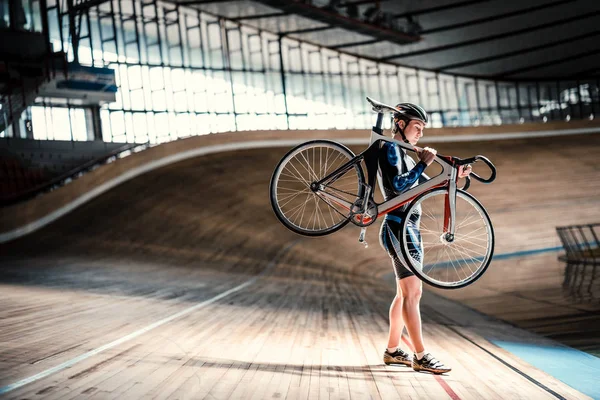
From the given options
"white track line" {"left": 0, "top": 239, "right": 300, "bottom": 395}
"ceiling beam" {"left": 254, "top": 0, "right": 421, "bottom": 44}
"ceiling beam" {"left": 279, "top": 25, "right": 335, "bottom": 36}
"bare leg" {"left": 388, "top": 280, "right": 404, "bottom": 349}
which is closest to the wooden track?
"white track line" {"left": 0, "top": 239, "right": 300, "bottom": 395}

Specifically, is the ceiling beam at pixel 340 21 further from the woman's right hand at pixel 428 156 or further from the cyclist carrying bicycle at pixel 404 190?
the woman's right hand at pixel 428 156

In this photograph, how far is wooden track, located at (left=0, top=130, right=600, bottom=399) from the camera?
4.36 meters

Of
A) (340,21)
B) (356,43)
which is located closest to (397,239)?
(340,21)

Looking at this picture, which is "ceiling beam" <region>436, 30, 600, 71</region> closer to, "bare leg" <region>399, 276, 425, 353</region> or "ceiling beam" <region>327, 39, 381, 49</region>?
"ceiling beam" <region>327, 39, 381, 49</region>

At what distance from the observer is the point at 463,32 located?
34.0 meters

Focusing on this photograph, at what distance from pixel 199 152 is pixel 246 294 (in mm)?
9692

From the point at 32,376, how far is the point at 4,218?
43.6ft

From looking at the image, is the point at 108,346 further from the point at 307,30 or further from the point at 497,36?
the point at 497,36

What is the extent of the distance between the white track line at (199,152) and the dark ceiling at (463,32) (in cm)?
816

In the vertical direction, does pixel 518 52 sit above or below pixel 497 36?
below

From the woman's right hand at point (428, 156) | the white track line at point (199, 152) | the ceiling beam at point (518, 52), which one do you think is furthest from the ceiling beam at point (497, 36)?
the woman's right hand at point (428, 156)

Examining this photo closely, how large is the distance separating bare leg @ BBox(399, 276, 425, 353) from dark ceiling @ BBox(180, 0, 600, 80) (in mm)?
23392

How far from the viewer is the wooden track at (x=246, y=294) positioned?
4355 millimetres

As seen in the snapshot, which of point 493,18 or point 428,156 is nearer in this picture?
point 428,156
